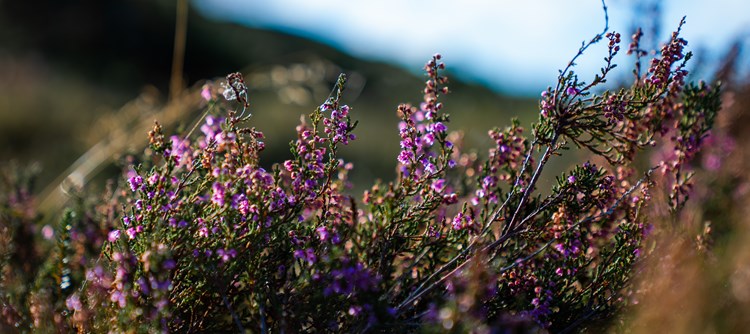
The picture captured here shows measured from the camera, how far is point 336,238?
6.74 ft

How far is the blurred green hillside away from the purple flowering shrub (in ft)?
24.9

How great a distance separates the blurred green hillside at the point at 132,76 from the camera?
1220cm

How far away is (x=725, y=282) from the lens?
84.7 inches

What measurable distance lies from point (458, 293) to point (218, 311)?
79cm

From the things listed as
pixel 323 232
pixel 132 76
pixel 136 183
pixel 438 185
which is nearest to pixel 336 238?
pixel 323 232

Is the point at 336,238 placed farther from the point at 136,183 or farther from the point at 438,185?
the point at 136,183

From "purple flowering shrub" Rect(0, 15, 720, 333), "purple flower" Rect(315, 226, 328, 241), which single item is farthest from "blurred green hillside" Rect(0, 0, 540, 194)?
"purple flower" Rect(315, 226, 328, 241)

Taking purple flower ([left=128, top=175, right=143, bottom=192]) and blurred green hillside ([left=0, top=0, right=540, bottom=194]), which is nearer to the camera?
purple flower ([left=128, top=175, right=143, bottom=192])

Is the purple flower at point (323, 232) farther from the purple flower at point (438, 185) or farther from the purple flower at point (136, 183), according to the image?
the purple flower at point (136, 183)

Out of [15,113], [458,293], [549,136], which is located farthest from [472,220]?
[15,113]

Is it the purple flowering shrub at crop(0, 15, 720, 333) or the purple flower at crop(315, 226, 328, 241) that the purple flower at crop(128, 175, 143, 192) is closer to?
the purple flowering shrub at crop(0, 15, 720, 333)

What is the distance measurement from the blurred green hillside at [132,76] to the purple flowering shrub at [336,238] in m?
7.60

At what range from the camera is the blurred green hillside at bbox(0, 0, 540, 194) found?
12.2m

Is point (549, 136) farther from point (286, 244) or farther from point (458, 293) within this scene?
point (286, 244)
